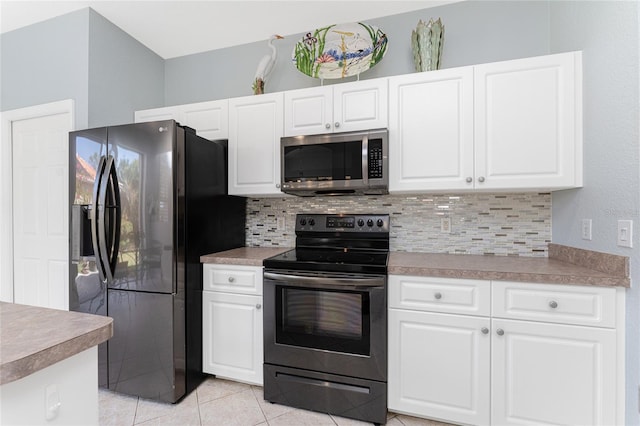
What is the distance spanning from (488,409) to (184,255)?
6.28 ft

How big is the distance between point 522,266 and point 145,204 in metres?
2.23

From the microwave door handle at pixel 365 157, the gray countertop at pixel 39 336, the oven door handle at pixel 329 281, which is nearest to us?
the gray countertop at pixel 39 336

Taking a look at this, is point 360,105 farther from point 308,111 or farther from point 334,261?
point 334,261

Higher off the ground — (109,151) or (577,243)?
(109,151)

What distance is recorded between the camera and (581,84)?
165cm

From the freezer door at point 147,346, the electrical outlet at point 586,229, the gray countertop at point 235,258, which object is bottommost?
the freezer door at point 147,346

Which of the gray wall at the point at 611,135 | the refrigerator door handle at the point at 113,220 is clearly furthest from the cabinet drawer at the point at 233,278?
the gray wall at the point at 611,135

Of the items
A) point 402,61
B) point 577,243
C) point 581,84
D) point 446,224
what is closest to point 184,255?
point 446,224

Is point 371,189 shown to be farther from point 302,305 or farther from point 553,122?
point 553,122

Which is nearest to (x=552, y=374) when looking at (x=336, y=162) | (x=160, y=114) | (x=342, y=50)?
(x=336, y=162)

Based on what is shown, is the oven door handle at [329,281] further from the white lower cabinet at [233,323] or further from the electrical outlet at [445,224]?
the electrical outlet at [445,224]

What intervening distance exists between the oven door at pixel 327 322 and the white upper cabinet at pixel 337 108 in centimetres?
103

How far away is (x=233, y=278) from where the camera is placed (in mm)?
1972

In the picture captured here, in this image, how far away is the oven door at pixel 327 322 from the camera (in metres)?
1.66
